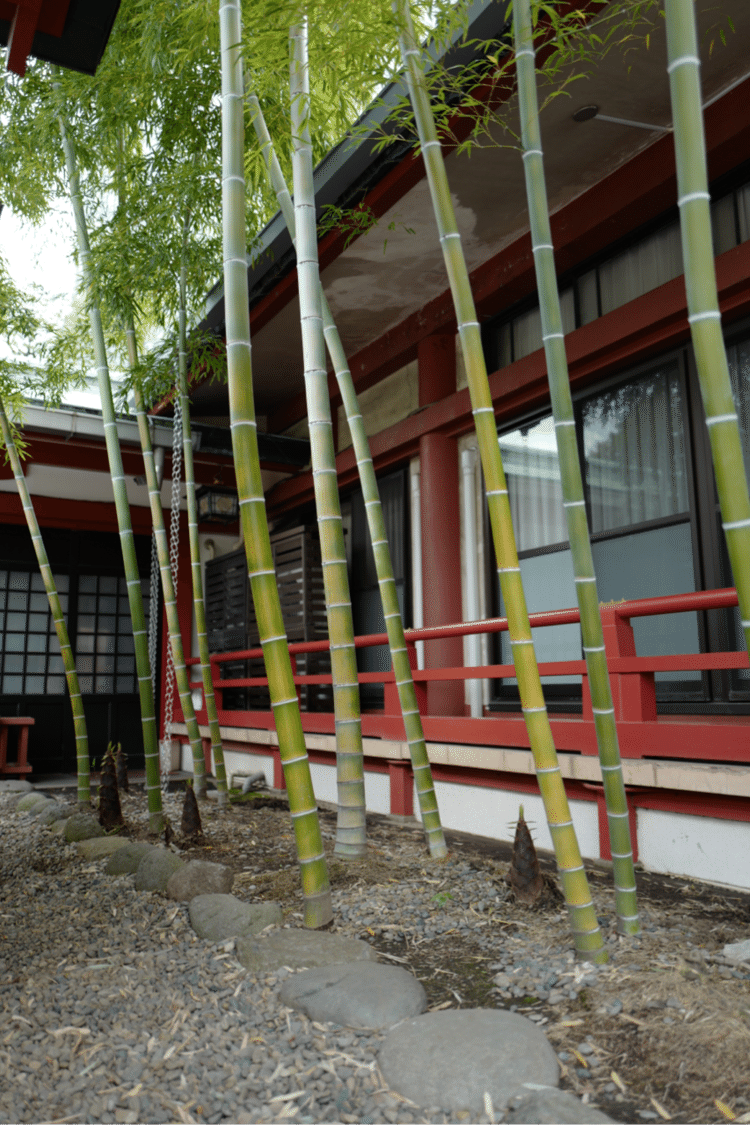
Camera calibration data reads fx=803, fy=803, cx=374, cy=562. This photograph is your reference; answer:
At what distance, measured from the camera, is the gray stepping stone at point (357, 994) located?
1.83 metres

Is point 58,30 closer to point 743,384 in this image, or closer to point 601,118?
point 601,118

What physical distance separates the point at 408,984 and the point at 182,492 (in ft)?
21.3

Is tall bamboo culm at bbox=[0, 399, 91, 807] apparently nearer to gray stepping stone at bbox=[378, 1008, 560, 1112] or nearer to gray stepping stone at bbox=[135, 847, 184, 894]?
gray stepping stone at bbox=[135, 847, 184, 894]

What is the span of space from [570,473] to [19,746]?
658 cm

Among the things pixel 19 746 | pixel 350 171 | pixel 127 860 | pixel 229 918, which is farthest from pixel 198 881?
pixel 19 746

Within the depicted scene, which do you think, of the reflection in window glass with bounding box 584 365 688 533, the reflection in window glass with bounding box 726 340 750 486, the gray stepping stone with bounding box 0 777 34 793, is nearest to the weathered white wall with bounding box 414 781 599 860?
the reflection in window glass with bounding box 584 365 688 533

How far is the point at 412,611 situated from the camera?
245 inches

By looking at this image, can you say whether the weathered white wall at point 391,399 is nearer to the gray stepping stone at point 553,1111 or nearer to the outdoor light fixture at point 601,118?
the outdoor light fixture at point 601,118

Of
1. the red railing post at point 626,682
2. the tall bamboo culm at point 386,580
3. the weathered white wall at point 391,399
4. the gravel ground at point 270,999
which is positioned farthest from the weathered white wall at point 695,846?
the weathered white wall at point 391,399

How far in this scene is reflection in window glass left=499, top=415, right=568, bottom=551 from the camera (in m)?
5.00

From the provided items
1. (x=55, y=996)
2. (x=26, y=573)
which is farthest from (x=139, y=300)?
(x=26, y=573)

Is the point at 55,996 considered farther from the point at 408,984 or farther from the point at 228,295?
the point at 228,295

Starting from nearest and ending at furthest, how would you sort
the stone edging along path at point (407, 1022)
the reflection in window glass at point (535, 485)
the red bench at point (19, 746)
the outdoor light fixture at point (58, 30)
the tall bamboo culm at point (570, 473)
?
the stone edging along path at point (407, 1022), the tall bamboo culm at point (570, 473), the outdoor light fixture at point (58, 30), the reflection in window glass at point (535, 485), the red bench at point (19, 746)

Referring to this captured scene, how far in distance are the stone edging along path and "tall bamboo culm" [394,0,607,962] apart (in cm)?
41
